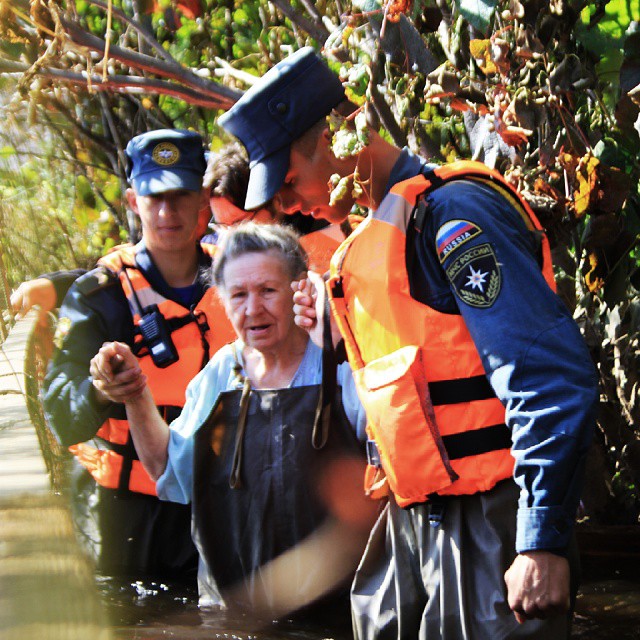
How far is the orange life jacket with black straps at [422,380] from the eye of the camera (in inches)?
94.7

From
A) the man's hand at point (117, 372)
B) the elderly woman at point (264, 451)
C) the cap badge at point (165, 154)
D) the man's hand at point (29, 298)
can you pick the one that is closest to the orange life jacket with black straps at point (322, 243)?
the elderly woman at point (264, 451)

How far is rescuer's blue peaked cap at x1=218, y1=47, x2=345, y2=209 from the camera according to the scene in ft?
8.99

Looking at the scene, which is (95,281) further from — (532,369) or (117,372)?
(532,369)

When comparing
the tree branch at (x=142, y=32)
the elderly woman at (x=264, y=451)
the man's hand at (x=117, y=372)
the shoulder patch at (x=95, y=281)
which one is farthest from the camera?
the tree branch at (x=142, y=32)

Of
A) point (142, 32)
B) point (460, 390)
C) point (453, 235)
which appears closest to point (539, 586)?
point (460, 390)

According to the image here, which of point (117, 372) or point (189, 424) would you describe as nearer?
point (117, 372)

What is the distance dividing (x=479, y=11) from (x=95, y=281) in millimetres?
1823

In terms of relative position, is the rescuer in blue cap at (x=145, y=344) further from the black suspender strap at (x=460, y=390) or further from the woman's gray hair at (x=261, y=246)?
the black suspender strap at (x=460, y=390)

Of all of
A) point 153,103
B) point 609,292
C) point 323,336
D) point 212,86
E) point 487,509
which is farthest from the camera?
point 153,103

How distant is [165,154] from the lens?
463cm

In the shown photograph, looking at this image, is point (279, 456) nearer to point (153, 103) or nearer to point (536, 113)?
point (536, 113)

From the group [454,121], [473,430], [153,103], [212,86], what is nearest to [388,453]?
[473,430]

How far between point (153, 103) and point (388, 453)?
5.47 meters

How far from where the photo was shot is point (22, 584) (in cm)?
95
